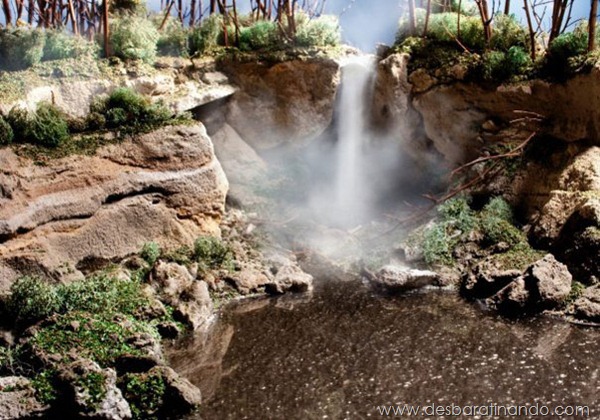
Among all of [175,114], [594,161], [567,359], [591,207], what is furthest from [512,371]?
[175,114]

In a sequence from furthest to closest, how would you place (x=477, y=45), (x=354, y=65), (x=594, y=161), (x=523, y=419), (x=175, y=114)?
1. (x=354, y=65)
2. (x=477, y=45)
3. (x=175, y=114)
4. (x=594, y=161)
5. (x=523, y=419)

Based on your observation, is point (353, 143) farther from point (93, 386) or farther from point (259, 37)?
point (93, 386)

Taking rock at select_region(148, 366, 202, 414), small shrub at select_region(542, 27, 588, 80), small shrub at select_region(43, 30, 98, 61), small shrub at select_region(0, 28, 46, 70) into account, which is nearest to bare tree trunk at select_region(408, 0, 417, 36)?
small shrub at select_region(542, 27, 588, 80)

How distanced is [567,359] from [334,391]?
4027mm

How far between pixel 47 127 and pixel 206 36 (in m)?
7.20

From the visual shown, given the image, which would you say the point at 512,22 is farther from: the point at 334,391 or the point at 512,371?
the point at 334,391

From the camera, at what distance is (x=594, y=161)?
12.8m

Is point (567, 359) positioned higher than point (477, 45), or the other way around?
point (477, 45)

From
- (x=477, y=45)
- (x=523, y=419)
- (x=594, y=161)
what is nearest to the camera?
(x=523, y=419)

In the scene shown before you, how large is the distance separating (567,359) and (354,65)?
1236 centimetres

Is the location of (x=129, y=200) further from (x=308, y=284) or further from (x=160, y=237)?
(x=308, y=284)

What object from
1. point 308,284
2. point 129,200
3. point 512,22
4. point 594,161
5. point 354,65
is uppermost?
point 512,22

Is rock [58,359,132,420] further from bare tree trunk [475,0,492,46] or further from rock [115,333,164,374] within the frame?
bare tree trunk [475,0,492,46]

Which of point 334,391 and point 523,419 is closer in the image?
point 523,419
